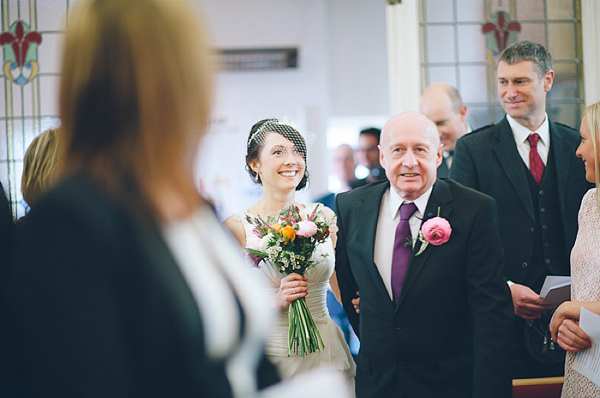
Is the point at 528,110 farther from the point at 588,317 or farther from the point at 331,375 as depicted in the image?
the point at 331,375

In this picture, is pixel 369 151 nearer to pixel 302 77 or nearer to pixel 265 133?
pixel 265 133

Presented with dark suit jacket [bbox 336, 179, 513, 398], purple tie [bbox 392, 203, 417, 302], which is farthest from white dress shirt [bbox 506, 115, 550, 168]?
purple tie [bbox 392, 203, 417, 302]

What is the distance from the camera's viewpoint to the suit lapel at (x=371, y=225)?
9.11 feet

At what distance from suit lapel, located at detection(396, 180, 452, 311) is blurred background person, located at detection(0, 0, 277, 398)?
169 cm

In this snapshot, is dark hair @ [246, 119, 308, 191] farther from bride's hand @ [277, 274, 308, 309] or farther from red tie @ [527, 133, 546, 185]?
red tie @ [527, 133, 546, 185]

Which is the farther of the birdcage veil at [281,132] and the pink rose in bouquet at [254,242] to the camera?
the birdcage veil at [281,132]

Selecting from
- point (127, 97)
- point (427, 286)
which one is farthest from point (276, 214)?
point (127, 97)

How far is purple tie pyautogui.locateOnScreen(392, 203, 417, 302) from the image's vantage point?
9.11ft

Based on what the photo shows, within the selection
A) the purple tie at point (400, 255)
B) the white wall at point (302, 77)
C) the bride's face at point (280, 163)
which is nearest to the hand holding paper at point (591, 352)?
the purple tie at point (400, 255)

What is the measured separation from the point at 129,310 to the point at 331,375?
0.37 m

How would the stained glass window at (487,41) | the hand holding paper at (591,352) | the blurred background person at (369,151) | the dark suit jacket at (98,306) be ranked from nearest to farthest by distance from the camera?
1. the dark suit jacket at (98,306)
2. the hand holding paper at (591,352)
3. the stained glass window at (487,41)
4. the blurred background person at (369,151)

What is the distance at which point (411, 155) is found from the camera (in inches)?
111

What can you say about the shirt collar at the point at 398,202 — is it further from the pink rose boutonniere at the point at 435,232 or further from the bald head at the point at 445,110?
the bald head at the point at 445,110

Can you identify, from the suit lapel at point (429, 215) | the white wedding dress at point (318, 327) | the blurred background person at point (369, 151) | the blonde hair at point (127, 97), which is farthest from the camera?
the blurred background person at point (369, 151)
